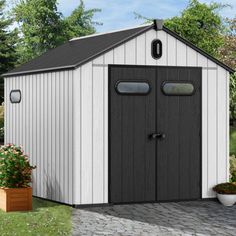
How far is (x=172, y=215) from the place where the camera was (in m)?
10.8

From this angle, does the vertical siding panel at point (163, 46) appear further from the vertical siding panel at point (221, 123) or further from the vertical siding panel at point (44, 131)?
the vertical siding panel at point (44, 131)

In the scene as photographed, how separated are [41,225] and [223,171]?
4.05m

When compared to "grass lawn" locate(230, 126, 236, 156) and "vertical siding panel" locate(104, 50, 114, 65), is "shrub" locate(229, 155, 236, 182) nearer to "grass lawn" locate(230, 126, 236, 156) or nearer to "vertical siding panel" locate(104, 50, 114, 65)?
"vertical siding panel" locate(104, 50, 114, 65)

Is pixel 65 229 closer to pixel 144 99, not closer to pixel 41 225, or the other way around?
pixel 41 225

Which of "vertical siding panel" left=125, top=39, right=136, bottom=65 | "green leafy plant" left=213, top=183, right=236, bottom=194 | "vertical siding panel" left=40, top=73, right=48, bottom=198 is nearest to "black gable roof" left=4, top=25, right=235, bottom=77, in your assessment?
"vertical siding panel" left=125, top=39, right=136, bottom=65

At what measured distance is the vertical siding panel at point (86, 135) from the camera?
1129 cm

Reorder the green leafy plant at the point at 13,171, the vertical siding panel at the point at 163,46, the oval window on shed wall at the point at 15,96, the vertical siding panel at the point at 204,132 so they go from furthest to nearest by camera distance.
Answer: the oval window on shed wall at the point at 15,96 < the vertical siding panel at the point at 204,132 < the vertical siding panel at the point at 163,46 < the green leafy plant at the point at 13,171

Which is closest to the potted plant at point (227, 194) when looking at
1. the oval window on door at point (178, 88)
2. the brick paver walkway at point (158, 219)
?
the brick paver walkway at point (158, 219)

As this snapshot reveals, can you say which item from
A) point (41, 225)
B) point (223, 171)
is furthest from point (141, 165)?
point (41, 225)

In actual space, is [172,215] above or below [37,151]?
below

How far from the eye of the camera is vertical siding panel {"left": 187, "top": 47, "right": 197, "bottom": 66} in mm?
12227

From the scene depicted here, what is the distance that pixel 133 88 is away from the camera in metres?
11.7

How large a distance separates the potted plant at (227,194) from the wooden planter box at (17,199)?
10.9 ft

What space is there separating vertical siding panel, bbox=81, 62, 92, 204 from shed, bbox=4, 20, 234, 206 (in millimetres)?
16
